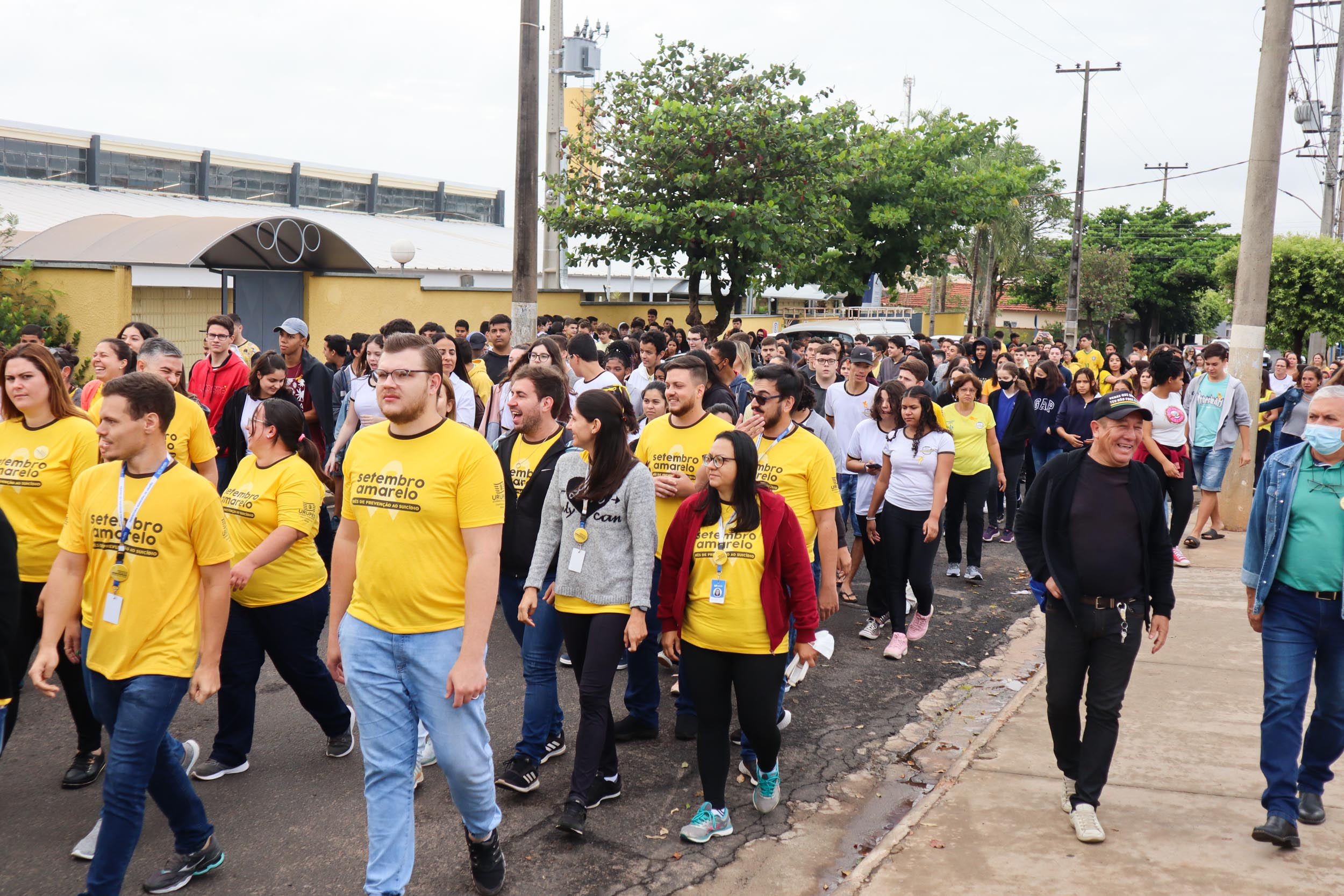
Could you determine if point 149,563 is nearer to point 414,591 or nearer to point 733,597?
point 414,591

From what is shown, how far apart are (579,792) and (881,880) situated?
4.13ft

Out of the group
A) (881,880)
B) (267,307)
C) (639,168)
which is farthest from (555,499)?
(639,168)

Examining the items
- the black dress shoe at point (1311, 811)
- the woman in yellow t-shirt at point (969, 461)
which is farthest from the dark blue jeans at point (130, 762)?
the woman in yellow t-shirt at point (969, 461)

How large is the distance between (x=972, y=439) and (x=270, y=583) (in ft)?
20.1

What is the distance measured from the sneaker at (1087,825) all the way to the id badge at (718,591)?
182 cm

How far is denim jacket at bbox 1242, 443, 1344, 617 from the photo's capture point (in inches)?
185

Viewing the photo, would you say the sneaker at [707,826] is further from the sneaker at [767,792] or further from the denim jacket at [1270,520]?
the denim jacket at [1270,520]

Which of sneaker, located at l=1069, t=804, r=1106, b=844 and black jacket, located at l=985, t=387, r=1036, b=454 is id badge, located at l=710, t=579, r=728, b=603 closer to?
sneaker, located at l=1069, t=804, r=1106, b=844

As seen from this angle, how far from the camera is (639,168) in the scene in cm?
1938

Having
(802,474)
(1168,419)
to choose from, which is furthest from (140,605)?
(1168,419)

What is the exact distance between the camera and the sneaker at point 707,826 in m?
4.50

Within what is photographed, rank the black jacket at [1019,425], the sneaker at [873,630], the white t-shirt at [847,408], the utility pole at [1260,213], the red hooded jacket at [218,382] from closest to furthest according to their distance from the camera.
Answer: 1. the sneaker at [873,630]
2. the red hooded jacket at [218,382]
3. the white t-shirt at [847,408]
4. the black jacket at [1019,425]
5. the utility pole at [1260,213]

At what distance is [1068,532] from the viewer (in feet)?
15.6

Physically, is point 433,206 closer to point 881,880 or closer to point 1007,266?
point 1007,266
